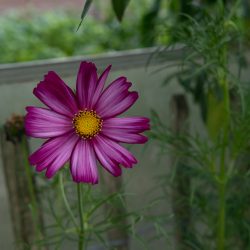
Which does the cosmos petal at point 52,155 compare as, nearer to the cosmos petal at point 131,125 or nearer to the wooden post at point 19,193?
the cosmos petal at point 131,125

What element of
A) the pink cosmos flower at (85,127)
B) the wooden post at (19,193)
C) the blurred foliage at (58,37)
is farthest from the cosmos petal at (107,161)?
the blurred foliage at (58,37)

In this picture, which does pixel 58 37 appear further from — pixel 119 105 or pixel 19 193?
pixel 119 105

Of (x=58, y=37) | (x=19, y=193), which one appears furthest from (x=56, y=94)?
(x=58, y=37)

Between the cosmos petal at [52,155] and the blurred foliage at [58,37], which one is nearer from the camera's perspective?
the cosmos petal at [52,155]

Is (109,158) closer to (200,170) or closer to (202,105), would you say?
(200,170)

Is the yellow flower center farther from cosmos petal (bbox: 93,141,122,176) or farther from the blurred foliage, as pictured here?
the blurred foliage

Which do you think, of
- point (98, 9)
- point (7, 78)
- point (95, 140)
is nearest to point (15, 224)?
point (7, 78)

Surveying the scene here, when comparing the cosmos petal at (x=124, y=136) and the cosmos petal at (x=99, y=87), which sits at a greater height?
the cosmos petal at (x=99, y=87)

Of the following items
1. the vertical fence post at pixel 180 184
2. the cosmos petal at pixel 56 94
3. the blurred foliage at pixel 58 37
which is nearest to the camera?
the cosmos petal at pixel 56 94
